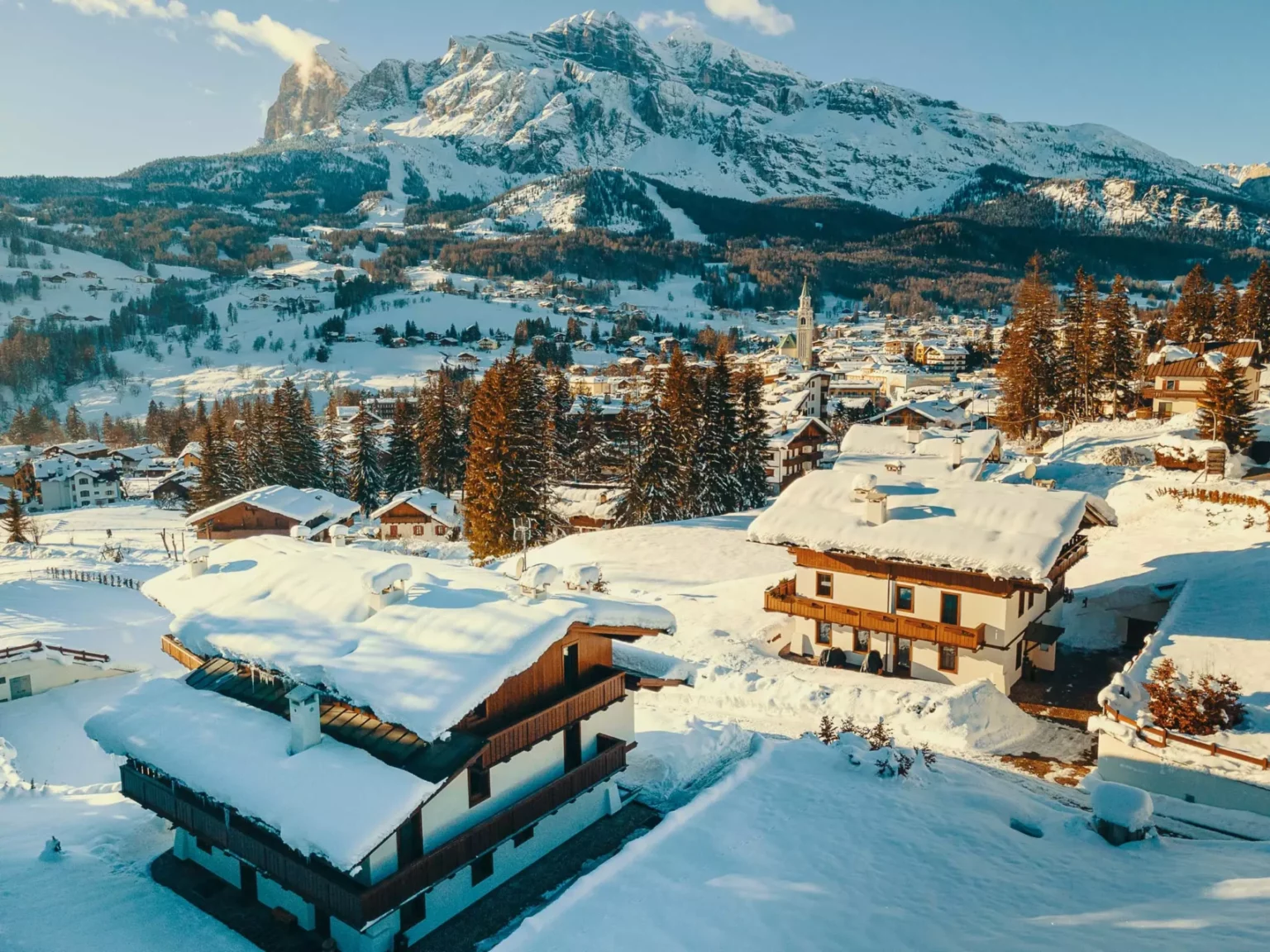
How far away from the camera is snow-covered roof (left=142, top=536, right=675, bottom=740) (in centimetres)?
1207

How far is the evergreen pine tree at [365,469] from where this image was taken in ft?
214

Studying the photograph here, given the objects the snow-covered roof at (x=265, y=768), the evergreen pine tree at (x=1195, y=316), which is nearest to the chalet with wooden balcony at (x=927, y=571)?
the snow-covered roof at (x=265, y=768)

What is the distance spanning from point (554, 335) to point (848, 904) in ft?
607

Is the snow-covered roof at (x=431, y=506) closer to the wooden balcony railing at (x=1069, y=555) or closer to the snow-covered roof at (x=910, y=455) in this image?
the snow-covered roof at (x=910, y=455)

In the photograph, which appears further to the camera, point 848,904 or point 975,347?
point 975,347

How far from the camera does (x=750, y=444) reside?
4925 centimetres

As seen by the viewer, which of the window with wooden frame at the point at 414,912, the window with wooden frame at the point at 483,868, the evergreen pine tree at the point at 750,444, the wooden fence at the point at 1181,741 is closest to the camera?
the window with wooden frame at the point at 414,912

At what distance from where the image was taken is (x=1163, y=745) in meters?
15.7

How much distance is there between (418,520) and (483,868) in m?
42.4

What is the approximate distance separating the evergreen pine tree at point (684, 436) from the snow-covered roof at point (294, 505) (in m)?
23.4

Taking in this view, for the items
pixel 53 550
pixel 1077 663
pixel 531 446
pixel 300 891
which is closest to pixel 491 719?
pixel 300 891

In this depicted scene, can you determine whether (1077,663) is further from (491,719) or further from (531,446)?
(531,446)

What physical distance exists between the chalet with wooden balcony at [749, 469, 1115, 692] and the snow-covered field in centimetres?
159

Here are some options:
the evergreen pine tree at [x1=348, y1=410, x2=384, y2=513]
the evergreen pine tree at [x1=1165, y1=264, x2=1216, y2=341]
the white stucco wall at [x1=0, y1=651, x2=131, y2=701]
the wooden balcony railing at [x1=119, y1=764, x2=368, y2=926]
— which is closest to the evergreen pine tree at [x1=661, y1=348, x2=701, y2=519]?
the white stucco wall at [x1=0, y1=651, x2=131, y2=701]
